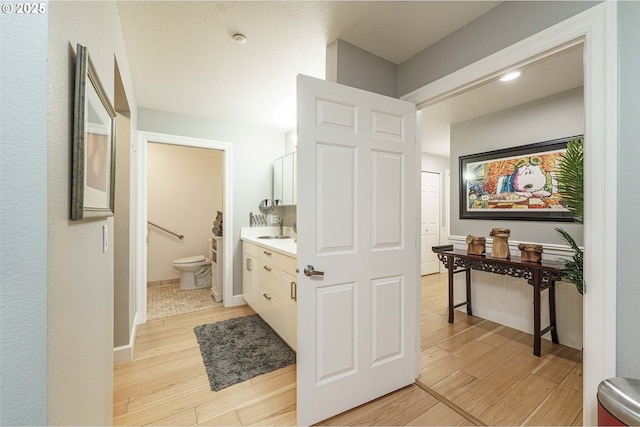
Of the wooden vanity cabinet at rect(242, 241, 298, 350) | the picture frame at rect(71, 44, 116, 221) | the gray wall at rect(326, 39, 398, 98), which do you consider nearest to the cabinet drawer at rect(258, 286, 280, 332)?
the wooden vanity cabinet at rect(242, 241, 298, 350)

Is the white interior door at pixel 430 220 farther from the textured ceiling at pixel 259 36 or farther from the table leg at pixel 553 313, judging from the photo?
the textured ceiling at pixel 259 36

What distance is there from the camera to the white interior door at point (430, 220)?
5148 mm

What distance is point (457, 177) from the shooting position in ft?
11.2

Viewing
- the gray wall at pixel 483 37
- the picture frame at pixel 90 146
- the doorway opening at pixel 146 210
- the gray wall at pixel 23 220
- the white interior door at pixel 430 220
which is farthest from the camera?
the white interior door at pixel 430 220

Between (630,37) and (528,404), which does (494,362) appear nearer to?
(528,404)

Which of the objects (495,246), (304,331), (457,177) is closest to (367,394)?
(304,331)

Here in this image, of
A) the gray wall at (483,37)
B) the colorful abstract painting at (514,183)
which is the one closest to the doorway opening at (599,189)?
the gray wall at (483,37)

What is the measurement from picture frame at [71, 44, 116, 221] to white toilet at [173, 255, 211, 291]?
3.01 m

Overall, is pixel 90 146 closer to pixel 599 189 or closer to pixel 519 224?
pixel 599 189

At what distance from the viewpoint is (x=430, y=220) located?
17.3ft

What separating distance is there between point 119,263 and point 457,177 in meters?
3.81

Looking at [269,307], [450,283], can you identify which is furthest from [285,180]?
[450,283]

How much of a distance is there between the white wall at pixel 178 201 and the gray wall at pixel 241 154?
1455 mm

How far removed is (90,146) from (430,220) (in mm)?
5359
